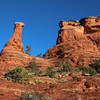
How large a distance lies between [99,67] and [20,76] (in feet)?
61.2

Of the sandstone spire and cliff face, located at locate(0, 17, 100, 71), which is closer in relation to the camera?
cliff face, located at locate(0, 17, 100, 71)

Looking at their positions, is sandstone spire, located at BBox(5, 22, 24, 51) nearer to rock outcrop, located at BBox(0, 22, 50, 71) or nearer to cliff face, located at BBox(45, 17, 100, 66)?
rock outcrop, located at BBox(0, 22, 50, 71)

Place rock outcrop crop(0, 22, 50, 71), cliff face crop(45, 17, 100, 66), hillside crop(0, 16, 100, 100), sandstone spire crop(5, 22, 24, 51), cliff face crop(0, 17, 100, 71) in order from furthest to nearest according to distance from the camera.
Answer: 1. sandstone spire crop(5, 22, 24, 51)
2. cliff face crop(45, 17, 100, 66)
3. cliff face crop(0, 17, 100, 71)
4. rock outcrop crop(0, 22, 50, 71)
5. hillside crop(0, 16, 100, 100)

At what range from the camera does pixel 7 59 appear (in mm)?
42844

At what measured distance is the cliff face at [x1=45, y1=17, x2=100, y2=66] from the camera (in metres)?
45.9

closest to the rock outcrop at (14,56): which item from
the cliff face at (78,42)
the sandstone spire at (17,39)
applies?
the sandstone spire at (17,39)

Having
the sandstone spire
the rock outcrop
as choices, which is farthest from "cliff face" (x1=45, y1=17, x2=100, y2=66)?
the sandstone spire

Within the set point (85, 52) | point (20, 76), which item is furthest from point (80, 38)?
point (20, 76)

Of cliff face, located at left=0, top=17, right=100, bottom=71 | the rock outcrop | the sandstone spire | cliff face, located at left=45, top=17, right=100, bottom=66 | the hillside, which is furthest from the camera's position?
the sandstone spire

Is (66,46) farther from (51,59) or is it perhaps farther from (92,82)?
(92,82)

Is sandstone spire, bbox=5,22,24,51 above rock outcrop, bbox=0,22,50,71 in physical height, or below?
above

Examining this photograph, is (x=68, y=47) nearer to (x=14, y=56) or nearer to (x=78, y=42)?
(x=78, y=42)

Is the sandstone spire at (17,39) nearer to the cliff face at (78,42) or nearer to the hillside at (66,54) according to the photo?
the hillside at (66,54)

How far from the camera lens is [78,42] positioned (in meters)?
52.1
